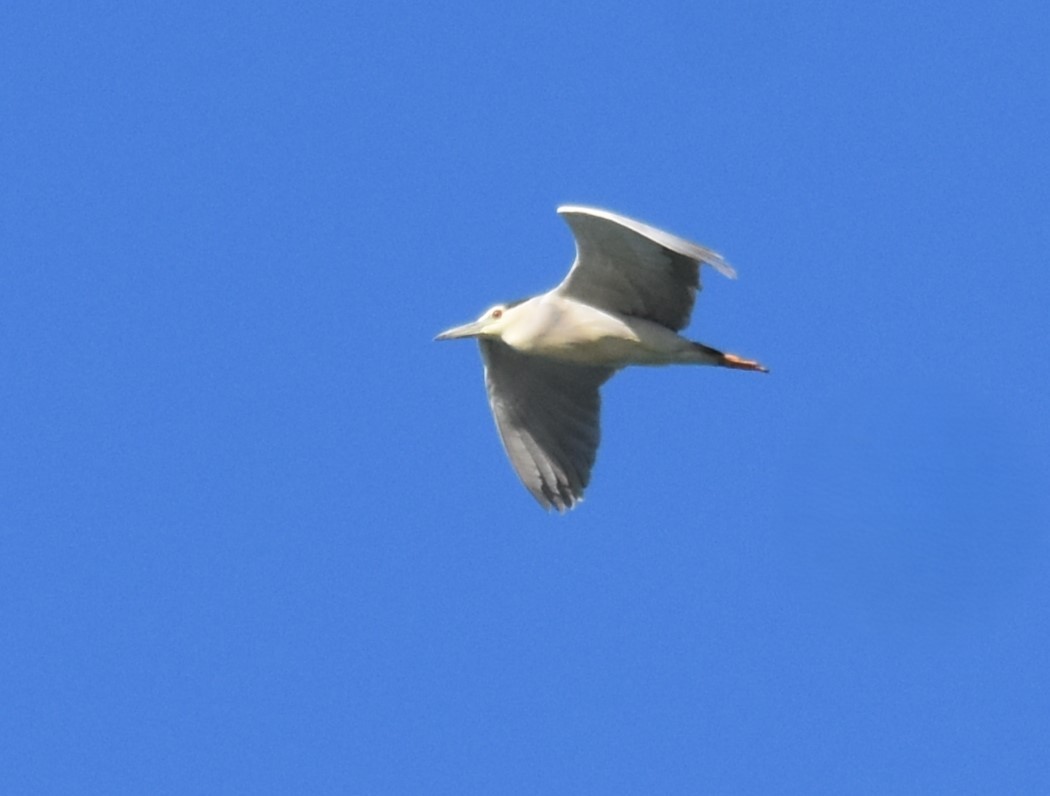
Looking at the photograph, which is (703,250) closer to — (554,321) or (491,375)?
(554,321)

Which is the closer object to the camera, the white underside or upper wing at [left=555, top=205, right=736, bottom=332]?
upper wing at [left=555, top=205, right=736, bottom=332]

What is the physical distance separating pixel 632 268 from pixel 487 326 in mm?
1883

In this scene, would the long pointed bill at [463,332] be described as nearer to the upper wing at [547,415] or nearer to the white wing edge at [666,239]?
the upper wing at [547,415]

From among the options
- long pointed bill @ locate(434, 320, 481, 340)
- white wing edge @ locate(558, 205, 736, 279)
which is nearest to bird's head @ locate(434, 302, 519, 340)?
long pointed bill @ locate(434, 320, 481, 340)

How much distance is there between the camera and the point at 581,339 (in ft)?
66.6

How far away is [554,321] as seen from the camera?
2036cm

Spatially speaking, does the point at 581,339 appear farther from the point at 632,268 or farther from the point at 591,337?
the point at 632,268

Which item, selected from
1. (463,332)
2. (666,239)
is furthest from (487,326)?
(666,239)

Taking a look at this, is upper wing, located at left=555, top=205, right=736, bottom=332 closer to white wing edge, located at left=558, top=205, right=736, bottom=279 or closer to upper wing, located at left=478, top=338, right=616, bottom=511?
white wing edge, located at left=558, top=205, right=736, bottom=279

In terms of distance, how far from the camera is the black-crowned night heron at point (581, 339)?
19.4 meters

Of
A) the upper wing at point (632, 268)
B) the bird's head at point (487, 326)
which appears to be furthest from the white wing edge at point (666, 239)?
the bird's head at point (487, 326)

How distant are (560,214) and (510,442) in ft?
10.7

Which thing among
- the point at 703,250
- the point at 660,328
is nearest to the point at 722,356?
the point at 660,328

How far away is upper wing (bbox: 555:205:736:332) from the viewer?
61.8 ft
